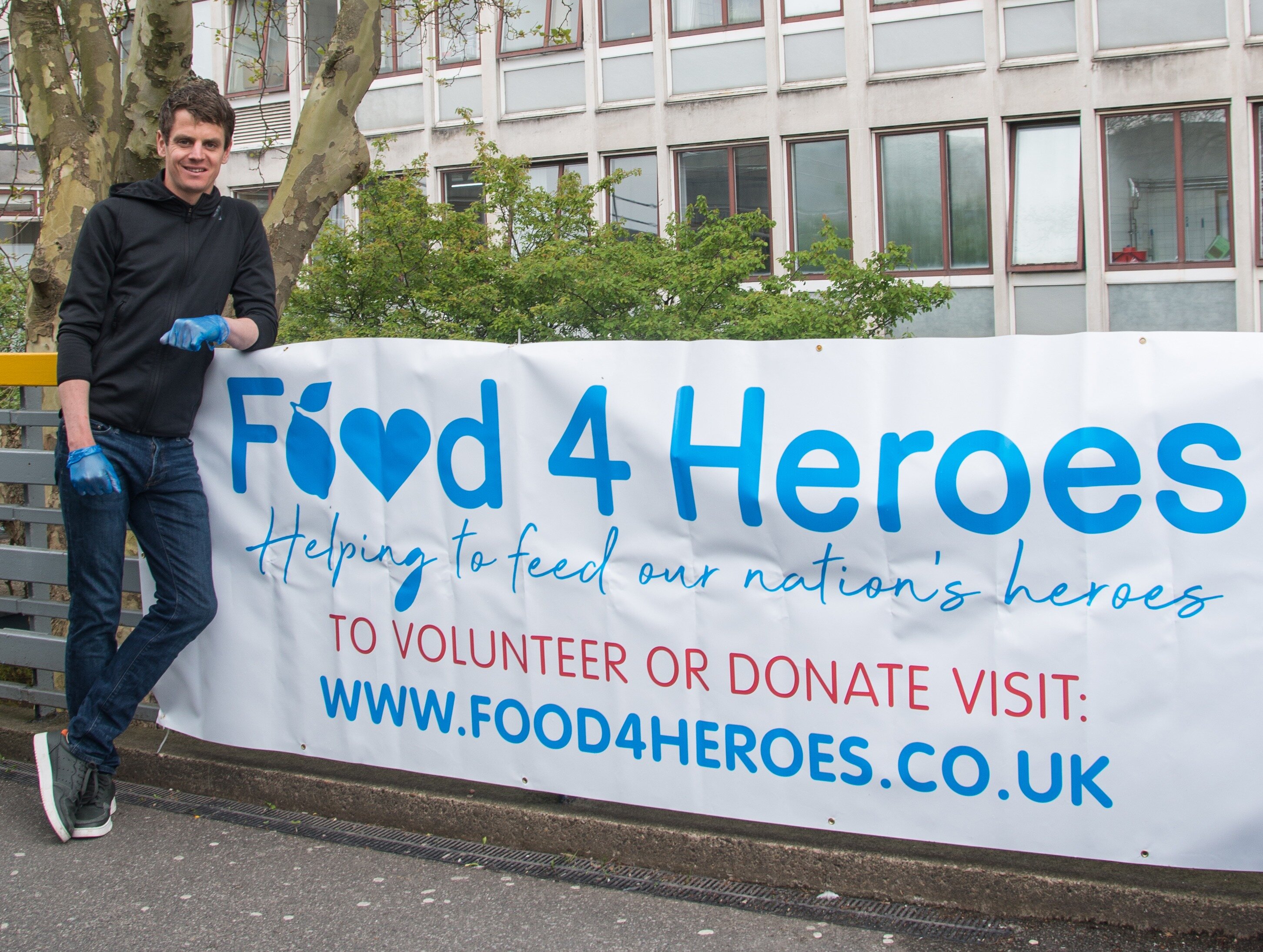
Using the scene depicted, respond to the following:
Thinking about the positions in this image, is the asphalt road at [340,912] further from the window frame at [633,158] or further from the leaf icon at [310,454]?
the window frame at [633,158]

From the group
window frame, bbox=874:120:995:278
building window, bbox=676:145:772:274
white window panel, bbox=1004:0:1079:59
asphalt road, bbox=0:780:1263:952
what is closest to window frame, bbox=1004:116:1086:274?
window frame, bbox=874:120:995:278

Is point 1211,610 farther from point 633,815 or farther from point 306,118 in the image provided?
point 306,118

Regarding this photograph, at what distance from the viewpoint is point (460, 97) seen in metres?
25.1

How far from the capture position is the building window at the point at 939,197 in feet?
69.2

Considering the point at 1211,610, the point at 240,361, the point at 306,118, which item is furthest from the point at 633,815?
the point at 306,118

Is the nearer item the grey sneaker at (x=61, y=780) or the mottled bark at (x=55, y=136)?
the grey sneaker at (x=61, y=780)

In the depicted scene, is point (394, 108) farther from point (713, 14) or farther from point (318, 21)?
point (713, 14)

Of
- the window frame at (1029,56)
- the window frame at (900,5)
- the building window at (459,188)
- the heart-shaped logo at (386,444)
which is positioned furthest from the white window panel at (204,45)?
the heart-shaped logo at (386,444)

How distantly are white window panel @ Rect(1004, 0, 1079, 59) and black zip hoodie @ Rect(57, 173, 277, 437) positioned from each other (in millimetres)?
19106

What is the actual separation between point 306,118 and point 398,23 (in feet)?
60.7

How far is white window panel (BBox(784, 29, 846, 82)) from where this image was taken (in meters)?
A: 21.6

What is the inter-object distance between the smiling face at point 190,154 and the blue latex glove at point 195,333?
38cm

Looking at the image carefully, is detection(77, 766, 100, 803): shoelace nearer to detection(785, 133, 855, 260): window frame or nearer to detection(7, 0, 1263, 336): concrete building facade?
detection(7, 0, 1263, 336): concrete building facade

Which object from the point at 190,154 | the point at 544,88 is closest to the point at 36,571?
the point at 190,154
